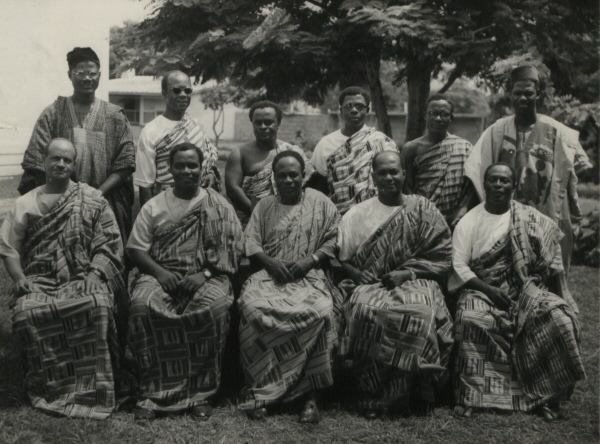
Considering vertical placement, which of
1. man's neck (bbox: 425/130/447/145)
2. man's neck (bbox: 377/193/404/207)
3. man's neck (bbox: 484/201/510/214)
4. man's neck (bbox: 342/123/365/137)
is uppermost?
man's neck (bbox: 342/123/365/137)

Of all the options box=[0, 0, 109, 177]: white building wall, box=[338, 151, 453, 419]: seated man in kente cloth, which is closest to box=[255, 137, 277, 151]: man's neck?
box=[338, 151, 453, 419]: seated man in kente cloth

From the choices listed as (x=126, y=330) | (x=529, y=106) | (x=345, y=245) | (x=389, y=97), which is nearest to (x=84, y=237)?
(x=126, y=330)

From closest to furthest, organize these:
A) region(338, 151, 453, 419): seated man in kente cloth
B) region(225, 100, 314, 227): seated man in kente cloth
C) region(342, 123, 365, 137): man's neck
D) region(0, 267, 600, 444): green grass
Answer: region(0, 267, 600, 444): green grass < region(338, 151, 453, 419): seated man in kente cloth < region(225, 100, 314, 227): seated man in kente cloth < region(342, 123, 365, 137): man's neck

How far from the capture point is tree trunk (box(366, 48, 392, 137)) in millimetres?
9555

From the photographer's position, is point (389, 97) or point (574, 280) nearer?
point (574, 280)

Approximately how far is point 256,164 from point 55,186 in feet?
5.22

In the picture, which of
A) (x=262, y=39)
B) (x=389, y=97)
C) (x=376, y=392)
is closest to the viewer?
(x=376, y=392)

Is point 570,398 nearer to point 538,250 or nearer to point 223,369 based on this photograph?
point 538,250

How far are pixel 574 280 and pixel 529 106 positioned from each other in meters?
5.08

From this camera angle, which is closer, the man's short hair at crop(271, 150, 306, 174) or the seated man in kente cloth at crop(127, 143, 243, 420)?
the seated man in kente cloth at crop(127, 143, 243, 420)

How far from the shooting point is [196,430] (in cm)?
429

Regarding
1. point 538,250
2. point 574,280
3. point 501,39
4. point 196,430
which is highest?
point 501,39

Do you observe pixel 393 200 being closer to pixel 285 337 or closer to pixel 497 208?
pixel 497 208

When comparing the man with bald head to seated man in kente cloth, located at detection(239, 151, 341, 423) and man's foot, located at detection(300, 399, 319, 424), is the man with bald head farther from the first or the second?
man's foot, located at detection(300, 399, 319, 424)
